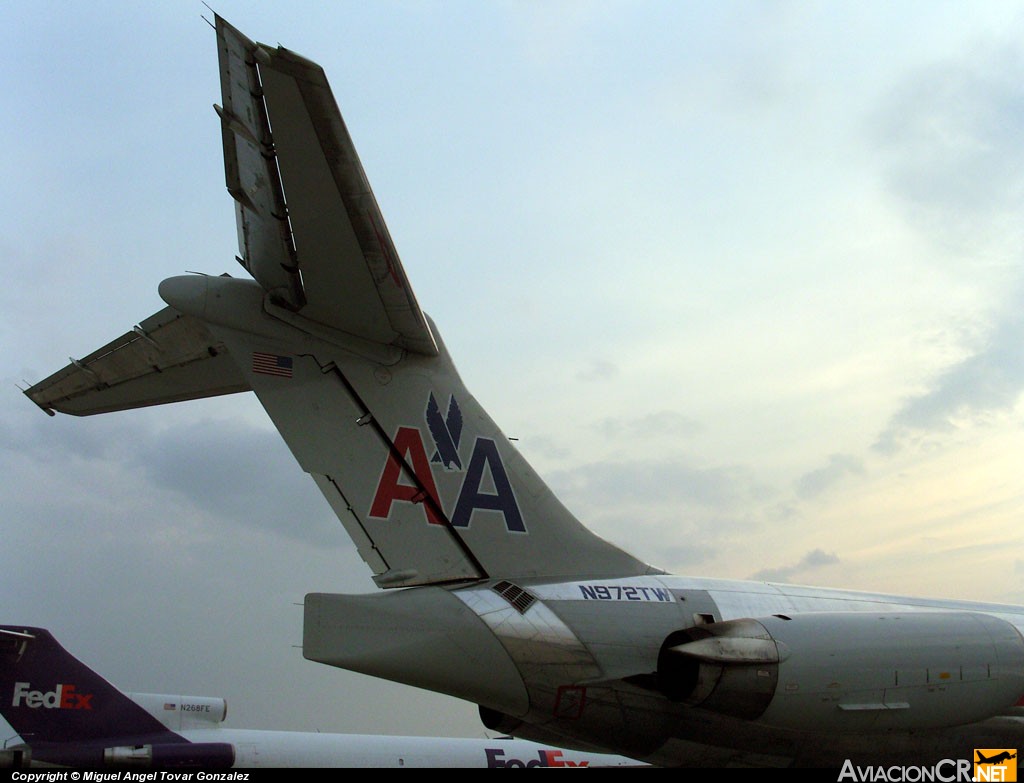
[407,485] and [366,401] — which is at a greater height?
[366,401]

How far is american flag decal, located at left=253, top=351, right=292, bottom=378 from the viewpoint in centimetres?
641

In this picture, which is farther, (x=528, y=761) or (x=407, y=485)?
(x=528, y=761)

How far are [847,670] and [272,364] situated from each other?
4093mm

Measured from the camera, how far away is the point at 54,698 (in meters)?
14.4

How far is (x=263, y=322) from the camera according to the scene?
6.37 metres

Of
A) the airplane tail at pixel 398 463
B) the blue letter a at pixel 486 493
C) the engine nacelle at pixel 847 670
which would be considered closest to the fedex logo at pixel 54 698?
the airplane tail at pixel 398 463

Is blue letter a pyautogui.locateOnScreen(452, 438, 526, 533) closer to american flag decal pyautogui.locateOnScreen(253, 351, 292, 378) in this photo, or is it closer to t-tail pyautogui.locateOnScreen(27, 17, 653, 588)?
t-tail pyautogui.locateOnScreen(27, 17, 653, 588)

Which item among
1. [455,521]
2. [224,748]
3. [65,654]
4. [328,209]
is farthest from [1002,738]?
[65,654]

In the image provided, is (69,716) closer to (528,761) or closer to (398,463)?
(528,761)

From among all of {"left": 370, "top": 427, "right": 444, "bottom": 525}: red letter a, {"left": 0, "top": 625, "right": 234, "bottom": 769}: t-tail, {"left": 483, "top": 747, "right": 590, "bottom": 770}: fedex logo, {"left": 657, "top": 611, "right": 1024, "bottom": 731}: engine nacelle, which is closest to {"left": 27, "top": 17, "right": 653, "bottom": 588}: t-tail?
{"left": 370, "top": 427, "right": 444, "bottom": 525}: red letter a

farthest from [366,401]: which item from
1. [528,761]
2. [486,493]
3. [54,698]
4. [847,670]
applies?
[528,761]

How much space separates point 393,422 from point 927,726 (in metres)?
3.86

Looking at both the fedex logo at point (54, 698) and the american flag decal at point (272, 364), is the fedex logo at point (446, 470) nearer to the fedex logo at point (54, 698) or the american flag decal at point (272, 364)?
the american flag decal at point (272, 364)

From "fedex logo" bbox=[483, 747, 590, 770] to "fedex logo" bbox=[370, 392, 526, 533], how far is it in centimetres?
1056
